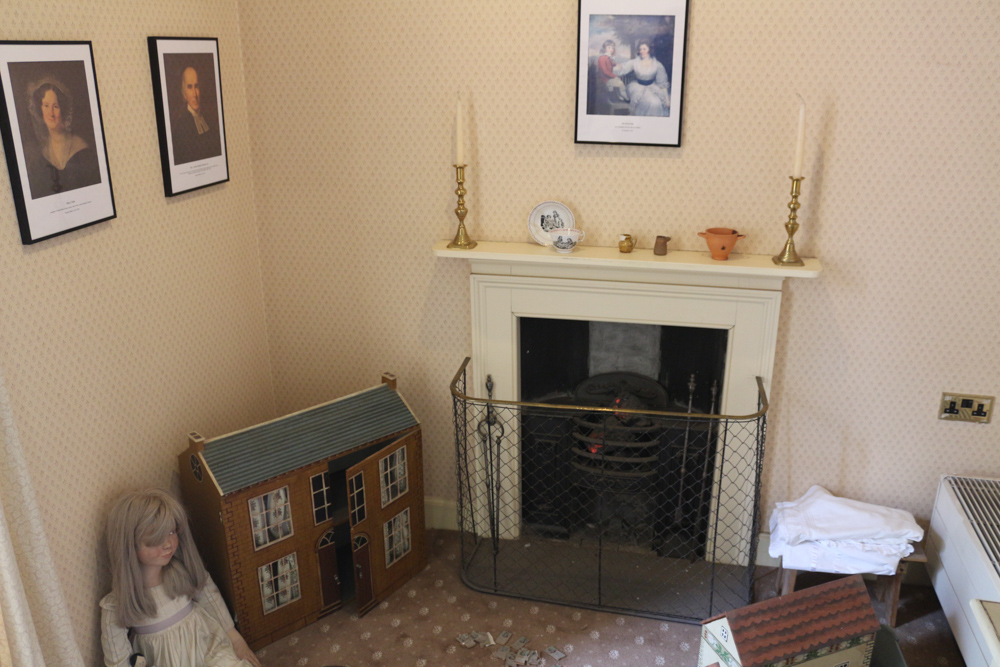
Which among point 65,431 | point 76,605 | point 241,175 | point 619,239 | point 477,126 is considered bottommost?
point 76,605

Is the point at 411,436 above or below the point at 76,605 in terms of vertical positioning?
above

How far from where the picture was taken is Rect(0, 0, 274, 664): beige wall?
211cm

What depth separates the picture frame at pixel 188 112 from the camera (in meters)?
2.52

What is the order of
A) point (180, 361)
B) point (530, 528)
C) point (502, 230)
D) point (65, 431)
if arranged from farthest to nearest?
1. point (530, 528)
2. point (502, 230)
3. point (180, 361)
4. point (65, 431)

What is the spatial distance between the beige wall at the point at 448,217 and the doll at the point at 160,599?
93mm

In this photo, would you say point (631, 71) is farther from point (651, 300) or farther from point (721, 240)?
point (651, 300)

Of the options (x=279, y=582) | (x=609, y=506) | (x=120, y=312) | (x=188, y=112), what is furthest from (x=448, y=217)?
(x=279, y=582)

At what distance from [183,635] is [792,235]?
2.29 meters

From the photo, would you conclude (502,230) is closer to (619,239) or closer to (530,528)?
(619,239)

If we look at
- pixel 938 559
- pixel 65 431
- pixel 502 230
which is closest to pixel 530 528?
pixel 502 230

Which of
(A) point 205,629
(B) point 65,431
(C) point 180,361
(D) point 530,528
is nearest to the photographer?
(B) point 65,431

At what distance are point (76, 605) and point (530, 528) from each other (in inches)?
65.1

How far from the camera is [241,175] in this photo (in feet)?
9.91

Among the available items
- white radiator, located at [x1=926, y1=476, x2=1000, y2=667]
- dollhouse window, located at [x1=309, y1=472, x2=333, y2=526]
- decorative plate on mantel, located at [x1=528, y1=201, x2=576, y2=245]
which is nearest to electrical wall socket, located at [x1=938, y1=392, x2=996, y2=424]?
white radiator, located at [x1=926, y1=476, x2=1000, y2=667]
